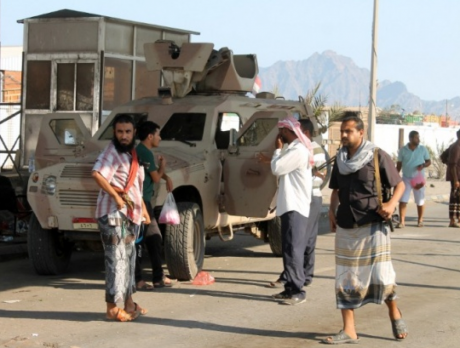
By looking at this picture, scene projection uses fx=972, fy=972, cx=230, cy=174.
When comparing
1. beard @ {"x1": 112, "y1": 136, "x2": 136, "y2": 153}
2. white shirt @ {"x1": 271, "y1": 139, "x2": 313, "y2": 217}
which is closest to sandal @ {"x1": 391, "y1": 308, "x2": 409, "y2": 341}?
white shirt @ {"x1": 271, "y1": 139, "x2": 313, "y2": 217}

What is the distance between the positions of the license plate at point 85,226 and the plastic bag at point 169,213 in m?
0.70

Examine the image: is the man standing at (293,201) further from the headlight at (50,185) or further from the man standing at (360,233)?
the headlight at (50,185)

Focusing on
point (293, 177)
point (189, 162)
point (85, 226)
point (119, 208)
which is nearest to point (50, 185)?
point (85, 226)

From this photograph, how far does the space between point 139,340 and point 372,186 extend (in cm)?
228

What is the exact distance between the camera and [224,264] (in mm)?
12711

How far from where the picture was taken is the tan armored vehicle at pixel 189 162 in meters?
10.6

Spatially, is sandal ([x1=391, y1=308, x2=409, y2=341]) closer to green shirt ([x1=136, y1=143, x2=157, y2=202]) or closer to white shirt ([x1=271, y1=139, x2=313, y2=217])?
white shirt ([x1=271, y1=139, x2=313, y2=217])

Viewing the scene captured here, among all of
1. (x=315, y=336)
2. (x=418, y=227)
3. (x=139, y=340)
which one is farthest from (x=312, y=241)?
(x=418, y=227)

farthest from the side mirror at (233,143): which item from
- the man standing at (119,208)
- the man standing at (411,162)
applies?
the man standing at (411,162)

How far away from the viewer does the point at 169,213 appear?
407 inches

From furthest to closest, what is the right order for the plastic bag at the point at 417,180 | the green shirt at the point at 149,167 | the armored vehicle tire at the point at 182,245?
the plastic bag at the point at 417,180, the armored vehicle tire at the point at 182,245, the green shirt at the point at 149,167

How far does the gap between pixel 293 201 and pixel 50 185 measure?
278 cm

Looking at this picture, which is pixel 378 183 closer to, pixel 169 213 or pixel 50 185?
pixel 169 213

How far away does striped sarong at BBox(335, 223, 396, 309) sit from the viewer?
775 centimetres
